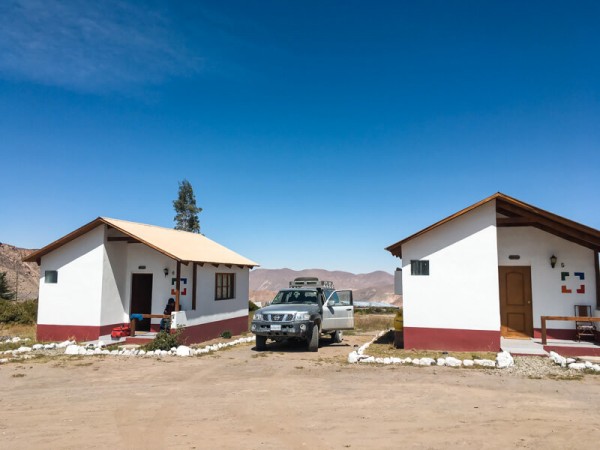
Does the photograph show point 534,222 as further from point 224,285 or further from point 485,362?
point 224,285

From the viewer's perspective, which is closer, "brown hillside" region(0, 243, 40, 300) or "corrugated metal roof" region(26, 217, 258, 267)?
"corrugated metal roof" region(26, 217, 258, 267)

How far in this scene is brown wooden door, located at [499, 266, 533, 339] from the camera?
14312 mm

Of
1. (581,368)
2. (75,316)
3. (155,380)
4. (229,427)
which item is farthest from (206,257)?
(581,368)

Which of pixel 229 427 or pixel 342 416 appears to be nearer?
pixel 229 427

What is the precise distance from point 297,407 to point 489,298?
25.9ft

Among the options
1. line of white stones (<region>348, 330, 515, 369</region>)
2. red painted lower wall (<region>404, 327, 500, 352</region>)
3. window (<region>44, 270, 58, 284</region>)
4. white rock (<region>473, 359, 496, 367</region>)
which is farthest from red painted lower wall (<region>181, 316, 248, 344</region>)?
white rock (<region>473, 359, 496, 367</region>)

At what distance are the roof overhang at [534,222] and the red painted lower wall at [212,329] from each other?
8.12m

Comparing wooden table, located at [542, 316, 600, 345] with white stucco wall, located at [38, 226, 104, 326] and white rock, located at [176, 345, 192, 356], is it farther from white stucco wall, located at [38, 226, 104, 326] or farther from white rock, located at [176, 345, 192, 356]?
white stucco wall, located at [38, 226, 104, 326]

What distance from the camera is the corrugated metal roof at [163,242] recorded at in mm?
15625

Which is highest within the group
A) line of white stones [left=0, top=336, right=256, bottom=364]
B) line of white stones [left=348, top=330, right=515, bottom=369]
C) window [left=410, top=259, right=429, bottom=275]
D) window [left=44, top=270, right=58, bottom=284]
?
window [left=410, top=259, right=429, bottom=275]

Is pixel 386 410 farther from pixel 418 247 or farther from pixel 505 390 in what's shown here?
pixel 418 247

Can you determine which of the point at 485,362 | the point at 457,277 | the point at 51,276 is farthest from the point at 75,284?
the point at 485,362

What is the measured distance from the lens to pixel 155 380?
32.7 feet

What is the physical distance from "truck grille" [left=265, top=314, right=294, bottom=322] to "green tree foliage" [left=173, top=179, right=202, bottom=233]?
95.8 ft
